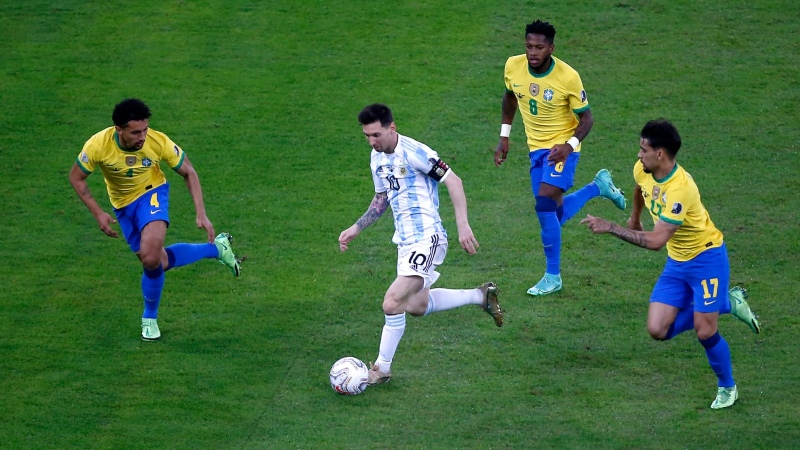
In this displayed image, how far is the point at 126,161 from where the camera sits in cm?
879

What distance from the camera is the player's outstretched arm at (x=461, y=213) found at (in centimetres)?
761

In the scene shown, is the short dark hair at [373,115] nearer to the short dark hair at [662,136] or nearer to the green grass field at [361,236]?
the short dark hair at [662,136]

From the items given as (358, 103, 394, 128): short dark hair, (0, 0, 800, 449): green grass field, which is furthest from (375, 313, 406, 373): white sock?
(358, 103, 394, 128): short dark hair

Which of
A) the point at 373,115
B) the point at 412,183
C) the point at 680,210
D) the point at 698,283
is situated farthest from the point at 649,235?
the point at 373,115

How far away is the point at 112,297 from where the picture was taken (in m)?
9.85

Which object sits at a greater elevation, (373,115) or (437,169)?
(373,115)

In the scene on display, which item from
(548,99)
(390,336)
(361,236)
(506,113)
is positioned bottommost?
(361,236)

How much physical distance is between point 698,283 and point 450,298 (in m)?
2.11

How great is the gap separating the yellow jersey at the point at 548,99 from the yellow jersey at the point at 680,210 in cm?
171

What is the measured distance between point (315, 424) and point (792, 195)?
6.48 m

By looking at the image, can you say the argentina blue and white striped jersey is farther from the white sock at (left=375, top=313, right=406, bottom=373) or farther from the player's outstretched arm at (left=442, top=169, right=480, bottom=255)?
the white sock at (left=375, top=313, right=406, bottom=373)

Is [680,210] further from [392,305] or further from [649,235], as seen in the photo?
[392,305]

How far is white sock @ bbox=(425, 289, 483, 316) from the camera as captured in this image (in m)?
8.55

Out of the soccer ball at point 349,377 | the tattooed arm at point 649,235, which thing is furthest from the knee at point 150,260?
the tattooed arm at point 649,235
